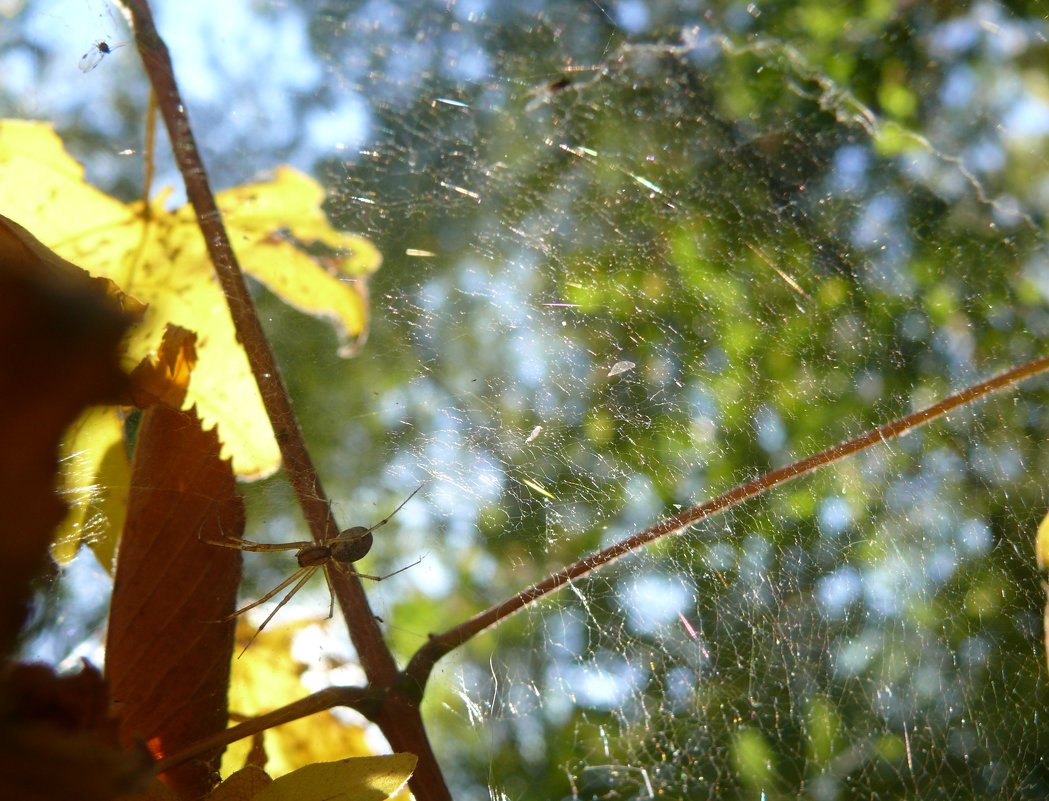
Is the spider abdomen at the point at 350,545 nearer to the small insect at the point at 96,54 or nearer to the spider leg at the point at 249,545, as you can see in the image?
the spider leg at the point at 249,545

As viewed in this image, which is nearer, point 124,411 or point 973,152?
point 124,411

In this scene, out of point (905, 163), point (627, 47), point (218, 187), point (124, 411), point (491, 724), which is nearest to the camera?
point (124, 411)

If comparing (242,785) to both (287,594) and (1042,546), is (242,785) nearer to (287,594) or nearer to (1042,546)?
(287,594)

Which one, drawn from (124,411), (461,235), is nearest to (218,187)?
(461,235)

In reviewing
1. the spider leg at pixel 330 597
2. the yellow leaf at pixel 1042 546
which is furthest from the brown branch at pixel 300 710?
the yellow leaf at pixel 1042 546

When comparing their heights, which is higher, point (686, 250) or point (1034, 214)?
point (686, 250)

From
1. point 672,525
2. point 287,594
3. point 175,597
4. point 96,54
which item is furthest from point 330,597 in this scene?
point 96,54

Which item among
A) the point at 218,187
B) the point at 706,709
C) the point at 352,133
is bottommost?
the point at 706,709

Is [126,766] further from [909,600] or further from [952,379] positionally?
[952,379]
